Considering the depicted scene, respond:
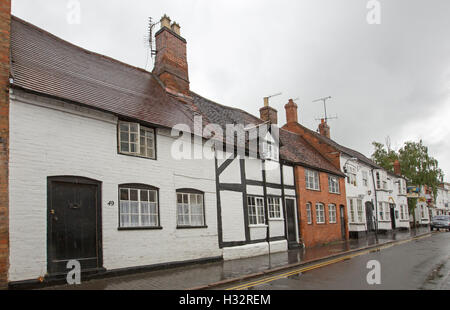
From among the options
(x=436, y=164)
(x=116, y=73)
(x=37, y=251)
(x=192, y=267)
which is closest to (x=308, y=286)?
(x=192, y=267)

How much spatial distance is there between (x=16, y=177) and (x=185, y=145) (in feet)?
21.1

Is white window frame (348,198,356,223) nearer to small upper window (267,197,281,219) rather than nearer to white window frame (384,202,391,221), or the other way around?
white window frame (384,202,391,221)

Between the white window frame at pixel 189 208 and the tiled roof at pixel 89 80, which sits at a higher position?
the tiled roof at pixel 89 80

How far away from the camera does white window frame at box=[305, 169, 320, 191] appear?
22.8 m

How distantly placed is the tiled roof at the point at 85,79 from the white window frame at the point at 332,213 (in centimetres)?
1418

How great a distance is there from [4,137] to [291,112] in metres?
24.7

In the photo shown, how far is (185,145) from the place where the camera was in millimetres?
13945

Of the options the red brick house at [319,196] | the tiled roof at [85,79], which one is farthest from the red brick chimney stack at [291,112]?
the tiled roof at [85,79]

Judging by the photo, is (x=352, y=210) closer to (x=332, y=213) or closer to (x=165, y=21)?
(x=332, y=213)

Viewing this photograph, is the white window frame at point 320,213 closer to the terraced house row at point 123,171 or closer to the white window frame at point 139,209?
the terraced house row at point 123,171

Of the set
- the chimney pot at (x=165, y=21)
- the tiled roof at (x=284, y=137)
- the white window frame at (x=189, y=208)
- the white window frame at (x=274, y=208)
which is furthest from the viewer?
the tiled roof at (x=284, y=137)

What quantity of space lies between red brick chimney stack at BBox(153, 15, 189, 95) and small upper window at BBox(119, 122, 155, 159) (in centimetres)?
493

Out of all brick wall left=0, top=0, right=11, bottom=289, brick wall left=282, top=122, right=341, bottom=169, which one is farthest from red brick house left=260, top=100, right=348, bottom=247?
brick wall left=0, top=0, right=11, bottom=289

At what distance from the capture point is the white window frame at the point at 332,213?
25159mm
